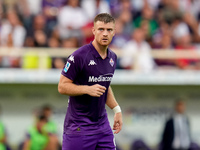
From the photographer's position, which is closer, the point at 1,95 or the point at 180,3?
the point at 1,95

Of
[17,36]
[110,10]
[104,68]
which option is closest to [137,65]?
[110,10]

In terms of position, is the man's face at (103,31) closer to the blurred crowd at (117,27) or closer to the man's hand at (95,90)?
the man's hand at (95,90)

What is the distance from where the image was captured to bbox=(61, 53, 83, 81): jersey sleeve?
→ 597cm

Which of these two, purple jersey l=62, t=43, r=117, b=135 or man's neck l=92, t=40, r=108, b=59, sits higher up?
man's neck l=92, t=40, r=108, b=59

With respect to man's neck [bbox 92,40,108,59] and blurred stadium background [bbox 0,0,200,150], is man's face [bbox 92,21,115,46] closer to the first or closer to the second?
man's neck [bbox 92,40,108,59]

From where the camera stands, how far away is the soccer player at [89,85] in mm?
6004

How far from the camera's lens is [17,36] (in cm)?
1375

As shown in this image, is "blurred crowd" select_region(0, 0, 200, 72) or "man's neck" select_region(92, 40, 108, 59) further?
"blurred crowd" select_region(0, 0, 200, 72)

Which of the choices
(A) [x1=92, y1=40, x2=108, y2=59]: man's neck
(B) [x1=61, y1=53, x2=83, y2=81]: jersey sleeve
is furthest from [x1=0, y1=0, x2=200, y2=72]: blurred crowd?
(B) [x1=61, y1=53, x2=83, y2=81]: jersey sleeve

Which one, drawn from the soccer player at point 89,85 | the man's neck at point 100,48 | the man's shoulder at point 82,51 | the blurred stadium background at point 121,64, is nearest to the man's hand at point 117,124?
the soccer player at point 89,85

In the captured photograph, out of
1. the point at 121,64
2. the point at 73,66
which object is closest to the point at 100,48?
the point at 73,66

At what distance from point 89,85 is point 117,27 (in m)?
8.14

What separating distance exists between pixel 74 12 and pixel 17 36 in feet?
5.68

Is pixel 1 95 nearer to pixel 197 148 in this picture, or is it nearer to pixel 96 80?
pixel 197 148
